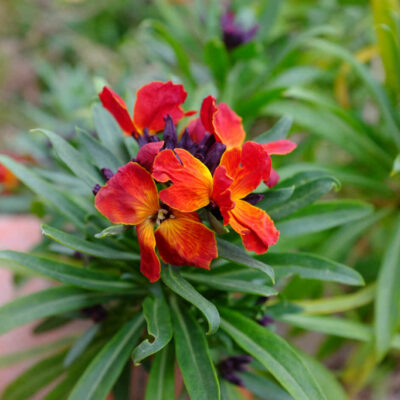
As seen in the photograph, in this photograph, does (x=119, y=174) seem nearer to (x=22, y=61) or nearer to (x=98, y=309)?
(x=98, y=309)

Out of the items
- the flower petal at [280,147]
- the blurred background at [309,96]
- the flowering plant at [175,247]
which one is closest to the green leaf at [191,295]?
the flowering plant at [175,247]

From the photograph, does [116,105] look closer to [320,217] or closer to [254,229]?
[254,229]

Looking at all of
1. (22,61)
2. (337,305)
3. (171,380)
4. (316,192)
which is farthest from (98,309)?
(22,61)

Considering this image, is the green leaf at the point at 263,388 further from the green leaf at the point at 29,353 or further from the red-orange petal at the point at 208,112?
the red-orange petal at the point at 208,112

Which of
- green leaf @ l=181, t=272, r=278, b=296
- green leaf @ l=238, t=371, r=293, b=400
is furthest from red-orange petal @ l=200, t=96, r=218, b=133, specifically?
green leaf @ l=238, t=371, r=293, b=400

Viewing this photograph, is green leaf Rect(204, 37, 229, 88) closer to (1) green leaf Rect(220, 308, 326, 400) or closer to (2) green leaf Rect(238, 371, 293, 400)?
(1) green leaf Rect(220, 308, 326, 400)

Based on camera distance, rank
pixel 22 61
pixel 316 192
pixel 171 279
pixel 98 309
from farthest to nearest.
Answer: pixel 22 61, pixel 98 309, pixel 316 192, pixel 171 279
